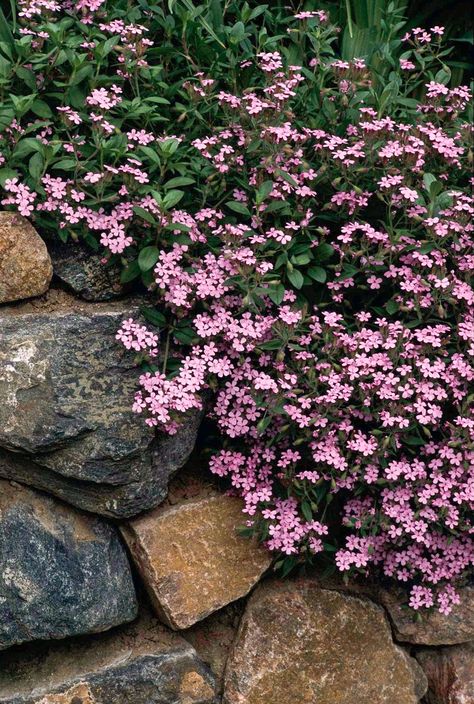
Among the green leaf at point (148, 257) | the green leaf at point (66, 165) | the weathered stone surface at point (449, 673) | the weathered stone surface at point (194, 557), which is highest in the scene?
the green leaf at point (66, 165)

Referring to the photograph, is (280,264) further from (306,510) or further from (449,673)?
(449,673)

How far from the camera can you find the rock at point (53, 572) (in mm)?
2922

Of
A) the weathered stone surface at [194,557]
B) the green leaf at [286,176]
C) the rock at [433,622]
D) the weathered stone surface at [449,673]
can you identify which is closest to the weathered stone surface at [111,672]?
the weathered stone surface at [194,557]

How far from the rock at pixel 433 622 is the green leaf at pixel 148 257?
59.8 inches

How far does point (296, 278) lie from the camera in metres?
3.13

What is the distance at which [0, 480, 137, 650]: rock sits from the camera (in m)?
2.92

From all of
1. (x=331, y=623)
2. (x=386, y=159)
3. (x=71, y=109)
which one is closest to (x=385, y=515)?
(x=331, y=623)

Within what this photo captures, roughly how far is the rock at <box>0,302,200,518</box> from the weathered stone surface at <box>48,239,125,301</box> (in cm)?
8

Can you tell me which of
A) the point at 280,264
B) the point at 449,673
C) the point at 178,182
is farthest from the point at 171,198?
the point at 449,673

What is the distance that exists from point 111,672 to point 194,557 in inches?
18.6

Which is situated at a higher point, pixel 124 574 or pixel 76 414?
pixel 76 414

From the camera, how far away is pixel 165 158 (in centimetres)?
312

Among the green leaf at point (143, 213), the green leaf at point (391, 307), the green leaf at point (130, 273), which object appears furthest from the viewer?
the green leaf at point (391, 307)

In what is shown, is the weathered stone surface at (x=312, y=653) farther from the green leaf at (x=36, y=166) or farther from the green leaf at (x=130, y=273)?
the green leaf at (x=36, y=166)
